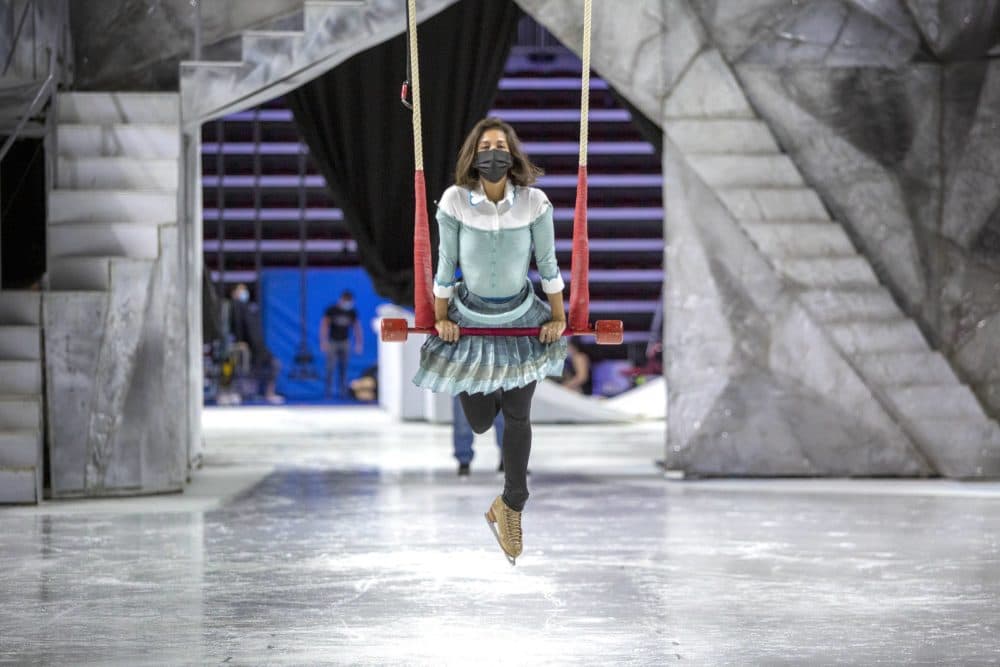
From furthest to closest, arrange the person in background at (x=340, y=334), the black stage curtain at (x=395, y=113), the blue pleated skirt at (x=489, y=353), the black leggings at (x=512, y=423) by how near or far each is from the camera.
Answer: the person in background at (x=340, y=334)
the black stage curtain at (x=395, y=113)
the black leggings at (x=512, y=423)
the blue pleated skirt at (x=489, y=353)

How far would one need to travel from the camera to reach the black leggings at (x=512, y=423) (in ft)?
17.8

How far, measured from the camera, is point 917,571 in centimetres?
640

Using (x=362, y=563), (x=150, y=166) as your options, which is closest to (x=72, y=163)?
(x=150, y=166)

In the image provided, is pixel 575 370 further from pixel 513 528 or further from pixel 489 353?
pixel 489 353

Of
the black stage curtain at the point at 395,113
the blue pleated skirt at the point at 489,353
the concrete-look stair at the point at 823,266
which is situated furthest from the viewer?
the black stage curtain at the point at 395,113

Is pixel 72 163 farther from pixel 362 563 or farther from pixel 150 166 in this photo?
pixel 362 563

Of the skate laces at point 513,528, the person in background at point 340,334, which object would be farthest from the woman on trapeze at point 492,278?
the person in background at point 340,334

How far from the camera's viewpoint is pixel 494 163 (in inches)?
207

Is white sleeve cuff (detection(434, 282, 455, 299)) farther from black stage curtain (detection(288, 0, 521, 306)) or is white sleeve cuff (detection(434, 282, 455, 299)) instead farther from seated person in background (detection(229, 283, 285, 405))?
seated person in background (detection(229, 283, 285, 405))

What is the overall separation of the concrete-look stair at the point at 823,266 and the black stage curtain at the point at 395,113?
5.43 feet

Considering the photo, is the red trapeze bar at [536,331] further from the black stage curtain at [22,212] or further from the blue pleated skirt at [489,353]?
the black stage curtain at [22,212]

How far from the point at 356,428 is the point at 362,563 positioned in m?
8.83

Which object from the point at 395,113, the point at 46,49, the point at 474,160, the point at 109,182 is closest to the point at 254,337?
the point at 395,113

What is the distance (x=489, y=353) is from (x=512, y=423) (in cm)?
32
